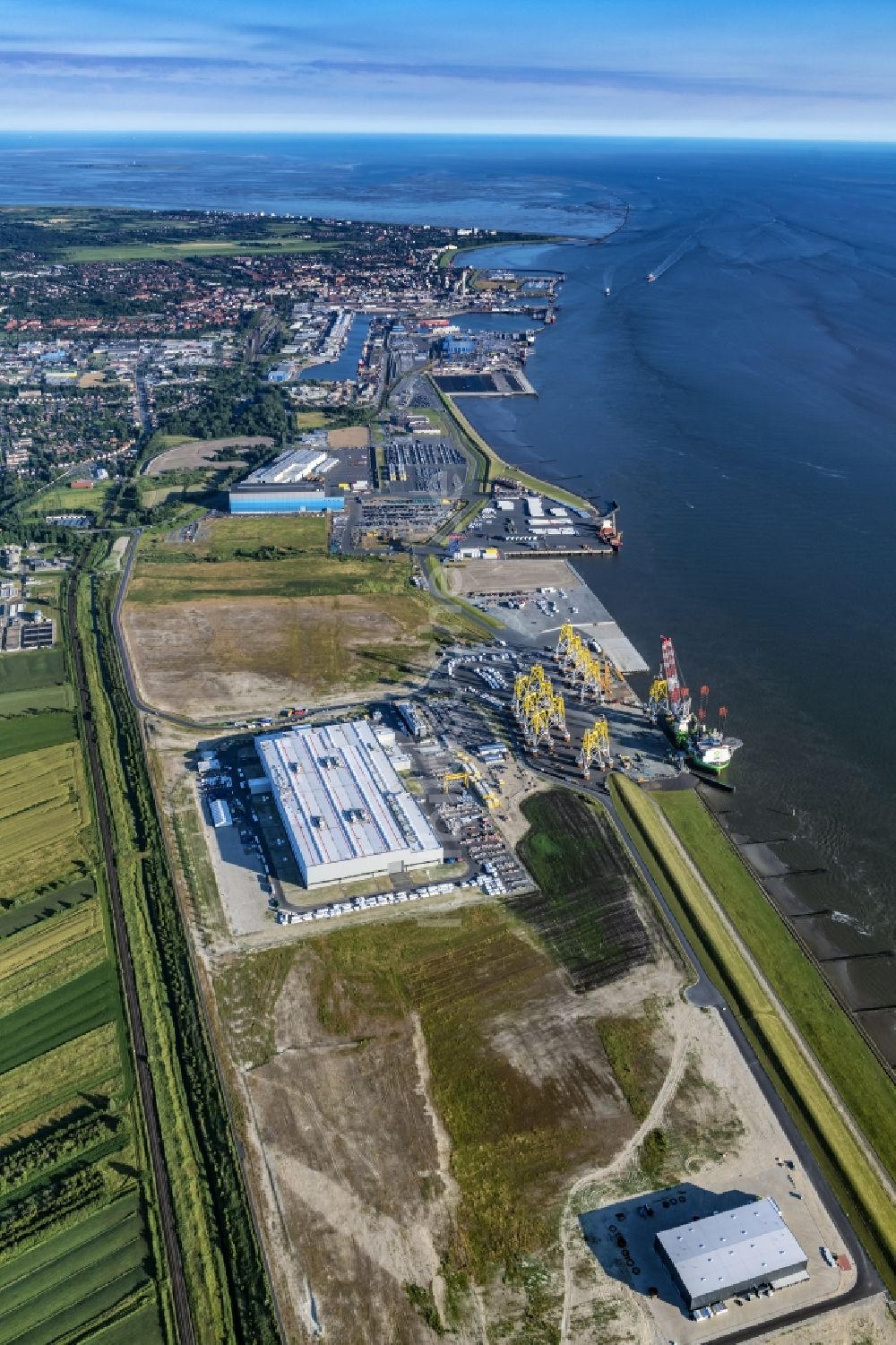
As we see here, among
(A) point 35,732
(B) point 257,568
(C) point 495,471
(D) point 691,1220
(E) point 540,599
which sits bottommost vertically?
(D) point 691,1220

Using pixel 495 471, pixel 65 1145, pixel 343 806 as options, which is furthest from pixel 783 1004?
pixel 495 471

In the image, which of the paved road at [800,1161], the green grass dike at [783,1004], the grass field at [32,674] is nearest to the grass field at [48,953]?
the grass field at [32,674]

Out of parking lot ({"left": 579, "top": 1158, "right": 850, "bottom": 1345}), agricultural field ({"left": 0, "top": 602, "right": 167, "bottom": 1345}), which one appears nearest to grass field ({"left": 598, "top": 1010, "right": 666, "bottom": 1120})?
parking lot ({"left": 579, "top": 1158, "right": 850, "bottom": 1345})

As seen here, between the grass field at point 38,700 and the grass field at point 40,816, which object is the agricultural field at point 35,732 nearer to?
the grass field at point 38,700

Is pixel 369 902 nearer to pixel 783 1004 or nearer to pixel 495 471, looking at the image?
pixel 783 1004

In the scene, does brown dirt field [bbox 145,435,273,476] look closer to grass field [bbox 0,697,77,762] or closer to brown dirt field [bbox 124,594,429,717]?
brown dirt field [bbox 124,594,429,717]

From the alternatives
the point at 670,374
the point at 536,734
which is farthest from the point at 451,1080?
the point at 670,374
